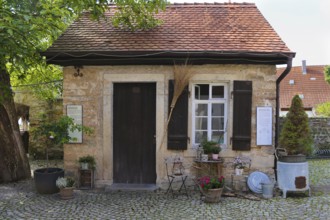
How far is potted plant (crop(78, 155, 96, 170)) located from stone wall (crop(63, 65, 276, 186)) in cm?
19

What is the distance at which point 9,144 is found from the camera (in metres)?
8.56

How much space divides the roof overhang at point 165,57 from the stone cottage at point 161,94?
2 centimetres

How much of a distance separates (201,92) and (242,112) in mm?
1026

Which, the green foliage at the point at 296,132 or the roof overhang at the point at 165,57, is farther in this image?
the green foliage at the point at 296,132

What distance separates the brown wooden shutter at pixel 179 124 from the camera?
7.73m

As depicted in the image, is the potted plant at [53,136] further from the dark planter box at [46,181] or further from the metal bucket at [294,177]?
the metal bucket at [294,177]

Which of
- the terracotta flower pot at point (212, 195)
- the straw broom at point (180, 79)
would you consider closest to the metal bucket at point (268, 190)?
the terracotta flower pot at point (212, 195)

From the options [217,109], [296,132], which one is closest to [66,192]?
[217,109]

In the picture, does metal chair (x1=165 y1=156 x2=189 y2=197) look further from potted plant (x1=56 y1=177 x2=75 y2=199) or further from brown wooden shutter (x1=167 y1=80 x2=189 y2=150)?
potted plant (x1=56 y1=177 x2=75 y2=199)

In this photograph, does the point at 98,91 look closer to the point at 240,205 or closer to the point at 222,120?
the point at 222,120

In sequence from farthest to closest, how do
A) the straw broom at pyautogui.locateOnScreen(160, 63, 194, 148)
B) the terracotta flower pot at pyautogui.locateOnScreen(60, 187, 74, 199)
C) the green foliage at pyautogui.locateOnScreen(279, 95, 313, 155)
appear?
the green foliage at pyautogui.locateOnScreen(279, 95, 313, 155)
the straw broom at pyautogui.locateOnScreen(160, 63, 194, 148)
the terracotta flower pot at pyautogui.locateOnScreen(60, 187, 74, 199)

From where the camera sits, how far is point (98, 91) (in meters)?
7.91

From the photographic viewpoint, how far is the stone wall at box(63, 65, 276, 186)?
774 cm

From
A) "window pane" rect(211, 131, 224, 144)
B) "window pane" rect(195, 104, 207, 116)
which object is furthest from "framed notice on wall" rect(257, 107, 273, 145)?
"window pane" rect(195, 104, 207, 116)
